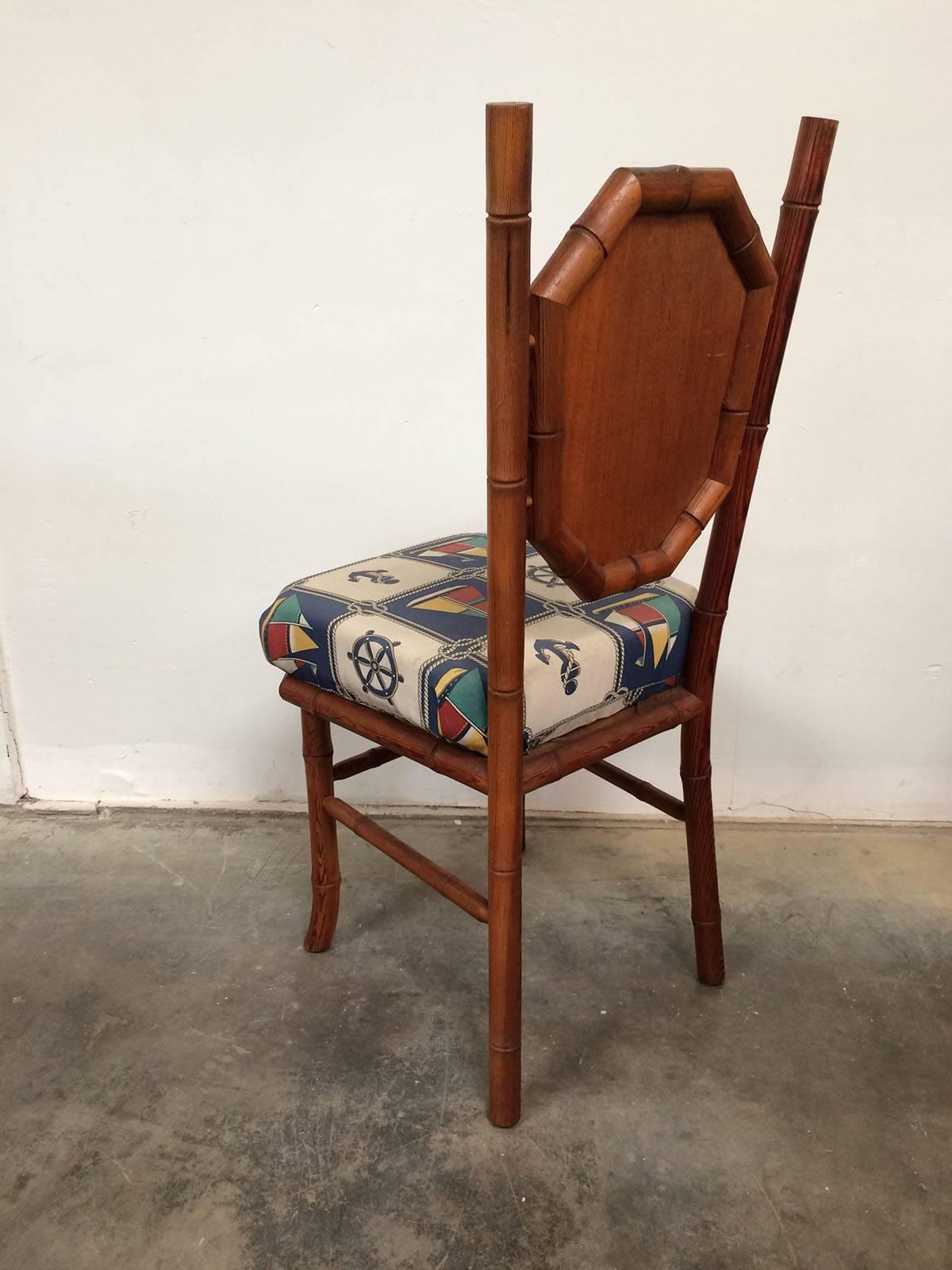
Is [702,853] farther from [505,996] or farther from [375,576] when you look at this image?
[375,576]

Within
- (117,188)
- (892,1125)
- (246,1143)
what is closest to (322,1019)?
(246,1143)

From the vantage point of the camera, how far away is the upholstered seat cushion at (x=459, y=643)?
115cm

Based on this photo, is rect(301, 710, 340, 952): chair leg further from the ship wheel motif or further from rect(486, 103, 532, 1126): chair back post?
rect(486, 103, 532, 1126): chair back post

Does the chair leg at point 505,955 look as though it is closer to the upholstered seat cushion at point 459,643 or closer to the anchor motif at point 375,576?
the upholstered seat cushion at point 459,643

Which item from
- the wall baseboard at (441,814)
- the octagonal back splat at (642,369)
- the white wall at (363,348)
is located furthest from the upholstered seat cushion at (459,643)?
the wall baseboard at (441,814)

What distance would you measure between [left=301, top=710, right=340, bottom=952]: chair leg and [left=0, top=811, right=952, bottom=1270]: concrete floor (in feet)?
0.17

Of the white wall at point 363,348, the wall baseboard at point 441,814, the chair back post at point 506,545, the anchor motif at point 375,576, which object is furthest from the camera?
the wall baseboard at point 441,814

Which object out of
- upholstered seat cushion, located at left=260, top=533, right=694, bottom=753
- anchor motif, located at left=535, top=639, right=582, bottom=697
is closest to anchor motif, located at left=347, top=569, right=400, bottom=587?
upholstered seat cushion, located at left=260, top=533, right=694, bottom=753

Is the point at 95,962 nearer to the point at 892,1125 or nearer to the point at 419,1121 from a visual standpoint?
the point at 419,1121

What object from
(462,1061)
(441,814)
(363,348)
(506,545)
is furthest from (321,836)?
(363,348)

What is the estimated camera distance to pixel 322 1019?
1.47m

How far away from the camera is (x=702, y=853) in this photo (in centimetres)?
149

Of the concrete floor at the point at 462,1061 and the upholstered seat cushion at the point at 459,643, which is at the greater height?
the upholstered seat cushion at the point at 459,643

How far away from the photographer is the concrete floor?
1157mm
